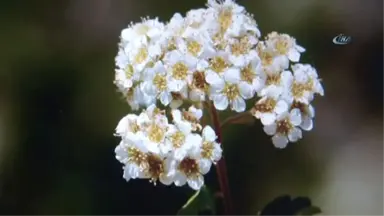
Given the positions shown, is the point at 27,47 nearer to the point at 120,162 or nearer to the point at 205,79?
the point at 120,162

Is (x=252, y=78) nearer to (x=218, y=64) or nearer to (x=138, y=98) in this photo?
(x=218, y=64)

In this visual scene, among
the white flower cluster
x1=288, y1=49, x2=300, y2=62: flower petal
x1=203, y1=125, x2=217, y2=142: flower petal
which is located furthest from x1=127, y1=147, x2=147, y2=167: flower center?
x1=288, y1=49, x2=300, y2=62: flower petal

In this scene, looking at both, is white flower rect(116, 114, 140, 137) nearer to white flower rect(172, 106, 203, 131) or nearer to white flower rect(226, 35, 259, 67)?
white flower rect(172, 106, 203, 131)

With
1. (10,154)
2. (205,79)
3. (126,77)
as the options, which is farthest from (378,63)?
(10,154)

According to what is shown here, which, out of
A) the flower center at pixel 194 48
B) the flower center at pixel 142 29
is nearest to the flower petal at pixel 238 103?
the flower center at pixel 194 48

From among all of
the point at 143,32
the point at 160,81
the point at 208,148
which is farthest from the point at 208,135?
Answer: the point at 143,32

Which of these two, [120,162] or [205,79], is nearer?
[205,79]

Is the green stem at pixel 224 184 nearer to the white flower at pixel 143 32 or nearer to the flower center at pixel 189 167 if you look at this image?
the flower center at pixel 189 167
